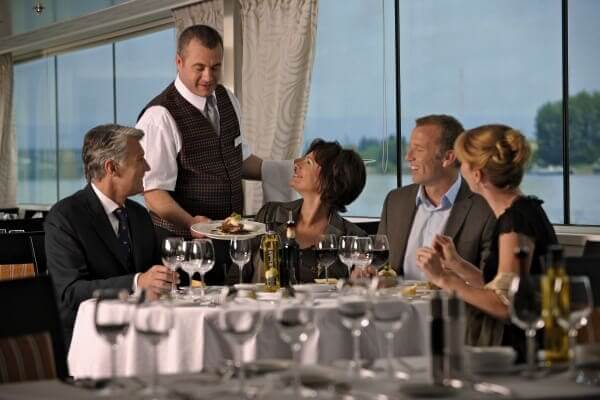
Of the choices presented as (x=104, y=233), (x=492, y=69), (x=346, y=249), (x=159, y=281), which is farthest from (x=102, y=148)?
(x=492, y=69)

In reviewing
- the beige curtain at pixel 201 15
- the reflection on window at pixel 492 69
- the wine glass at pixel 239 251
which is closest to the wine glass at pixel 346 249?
the wine glass at pixel 239 251

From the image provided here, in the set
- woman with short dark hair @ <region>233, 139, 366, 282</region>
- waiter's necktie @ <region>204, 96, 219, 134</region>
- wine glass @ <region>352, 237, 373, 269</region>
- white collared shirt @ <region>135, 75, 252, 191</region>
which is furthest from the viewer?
waiter's necktie @ <region>204, 96, 219, 134</region>

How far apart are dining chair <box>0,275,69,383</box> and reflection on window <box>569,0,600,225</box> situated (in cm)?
468

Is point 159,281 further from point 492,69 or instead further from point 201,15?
point 201,15

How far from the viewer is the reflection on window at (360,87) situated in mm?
8719

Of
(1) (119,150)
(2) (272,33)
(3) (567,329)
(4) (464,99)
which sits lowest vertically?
(3) (567,329)

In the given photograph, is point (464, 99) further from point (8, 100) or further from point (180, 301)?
point (8, 100)

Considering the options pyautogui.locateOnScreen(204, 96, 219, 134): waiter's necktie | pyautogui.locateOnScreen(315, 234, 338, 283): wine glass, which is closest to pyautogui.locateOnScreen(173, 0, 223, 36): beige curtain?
pyautogui.locateOnScreen(204, 96, 219, 134): waiter's necktie

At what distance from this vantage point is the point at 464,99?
845 centimetres

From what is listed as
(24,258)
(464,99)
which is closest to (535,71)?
(464,99)

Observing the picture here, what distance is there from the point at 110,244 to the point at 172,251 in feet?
1.71

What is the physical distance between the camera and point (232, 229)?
4.88 metres

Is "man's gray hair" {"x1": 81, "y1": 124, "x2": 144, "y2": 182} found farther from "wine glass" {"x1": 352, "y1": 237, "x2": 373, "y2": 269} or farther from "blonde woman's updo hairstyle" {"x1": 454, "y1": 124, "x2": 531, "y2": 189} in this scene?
"blonde woman's updo hairstyle" {"x1": 454, "y1": 124, "x2": 531, "y2": 189}

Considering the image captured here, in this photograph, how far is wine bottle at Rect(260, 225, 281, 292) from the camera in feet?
14.7
